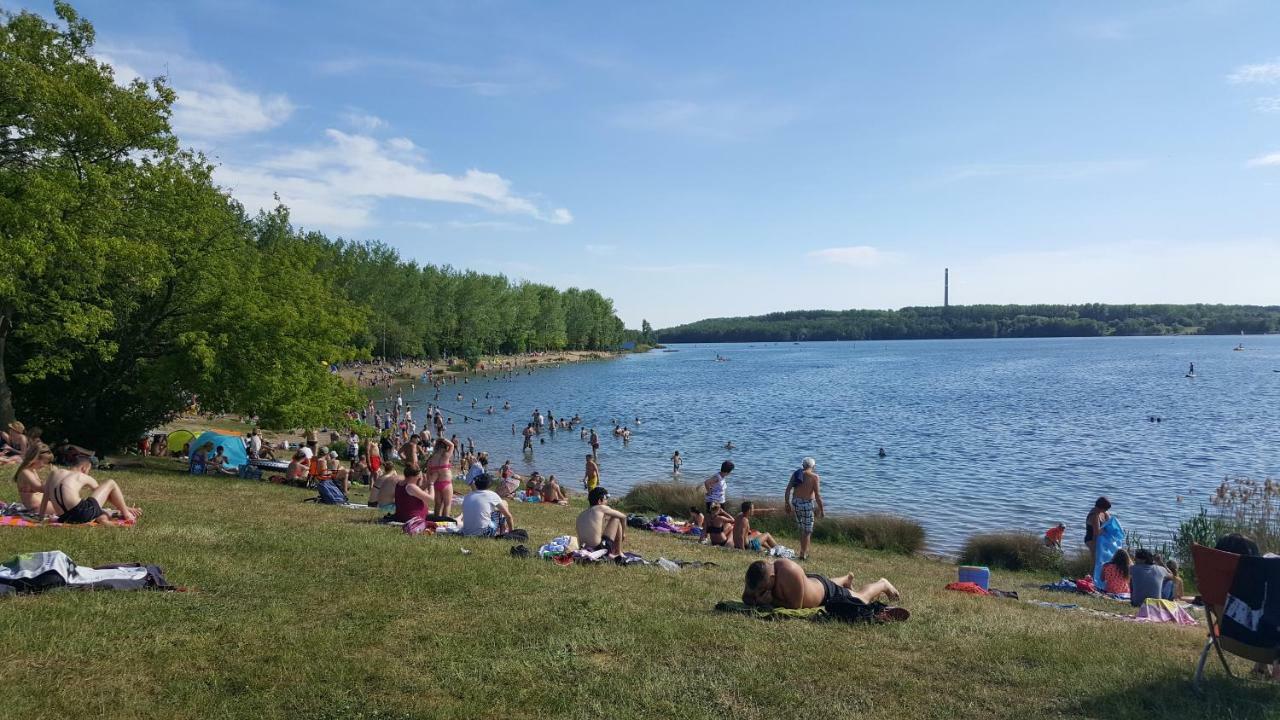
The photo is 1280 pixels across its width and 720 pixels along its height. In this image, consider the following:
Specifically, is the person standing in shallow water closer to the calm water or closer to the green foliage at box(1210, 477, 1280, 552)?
the green foliage at box(1210, 477, 1280, 552)

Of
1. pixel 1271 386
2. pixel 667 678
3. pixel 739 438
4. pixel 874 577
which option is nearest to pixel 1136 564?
pixel 874 577

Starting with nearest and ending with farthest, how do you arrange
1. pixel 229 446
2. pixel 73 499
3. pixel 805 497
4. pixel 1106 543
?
pixel 73 499 < pixel 805 497 < pixel 1106 543 < pixel 229 446

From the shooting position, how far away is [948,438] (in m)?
44.3

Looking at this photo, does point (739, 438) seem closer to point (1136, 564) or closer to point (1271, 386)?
point (1136, 564)

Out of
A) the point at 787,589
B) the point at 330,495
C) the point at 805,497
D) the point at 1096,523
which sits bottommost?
the point at 1096,523

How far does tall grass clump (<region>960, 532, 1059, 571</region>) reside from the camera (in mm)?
17938

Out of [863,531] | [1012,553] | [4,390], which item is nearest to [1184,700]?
[1012,553]

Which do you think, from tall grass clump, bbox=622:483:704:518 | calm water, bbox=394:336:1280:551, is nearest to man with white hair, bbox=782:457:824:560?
calm water, bbox=394:336:1280:551

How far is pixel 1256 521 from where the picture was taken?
19.8m

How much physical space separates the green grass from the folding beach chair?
0.23 meters

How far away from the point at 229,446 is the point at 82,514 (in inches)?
537

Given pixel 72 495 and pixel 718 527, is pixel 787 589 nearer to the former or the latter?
pixel 718 527

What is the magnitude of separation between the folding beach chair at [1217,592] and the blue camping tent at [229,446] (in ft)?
71.8

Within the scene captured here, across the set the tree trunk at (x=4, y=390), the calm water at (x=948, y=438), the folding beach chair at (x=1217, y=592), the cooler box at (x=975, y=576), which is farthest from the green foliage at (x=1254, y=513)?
the tree trunk at (x=4, y=390)
